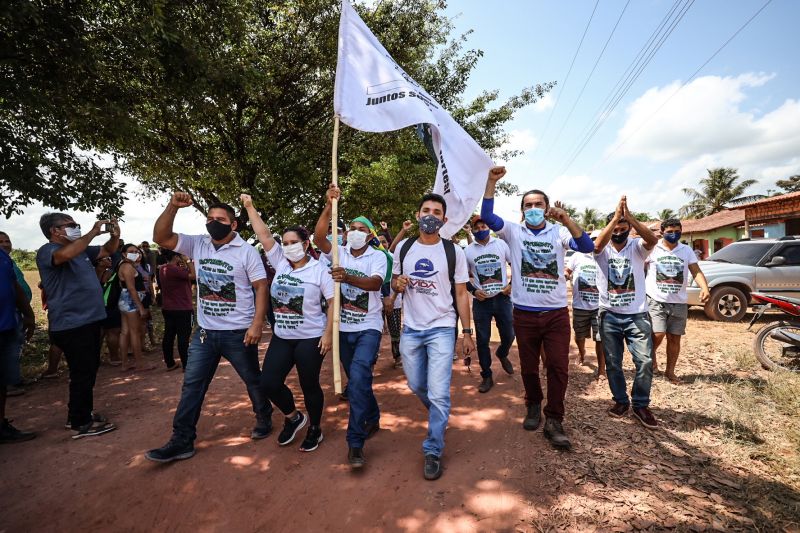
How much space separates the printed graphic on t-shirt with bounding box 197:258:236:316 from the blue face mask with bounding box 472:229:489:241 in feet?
10.4

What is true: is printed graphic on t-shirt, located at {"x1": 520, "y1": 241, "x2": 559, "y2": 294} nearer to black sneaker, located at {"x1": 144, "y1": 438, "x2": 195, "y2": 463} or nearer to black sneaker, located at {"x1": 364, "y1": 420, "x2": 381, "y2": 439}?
black sneaker, located at {"x1": 364, "y1": 420, "x2": 381, "y2": 439}

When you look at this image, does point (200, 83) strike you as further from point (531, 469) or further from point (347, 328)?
point (531, 469)

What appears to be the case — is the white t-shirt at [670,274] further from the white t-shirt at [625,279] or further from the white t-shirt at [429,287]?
the white t-shirt at [429,287]

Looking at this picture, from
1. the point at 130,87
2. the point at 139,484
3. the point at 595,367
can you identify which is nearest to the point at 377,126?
the point at 139,484

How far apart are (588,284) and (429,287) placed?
9.83ft

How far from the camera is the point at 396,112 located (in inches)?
142

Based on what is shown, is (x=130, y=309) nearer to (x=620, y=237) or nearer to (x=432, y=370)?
(x=432, y=370)

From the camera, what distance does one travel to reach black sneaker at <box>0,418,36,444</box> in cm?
420

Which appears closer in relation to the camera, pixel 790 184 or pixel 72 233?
pixel 72 233

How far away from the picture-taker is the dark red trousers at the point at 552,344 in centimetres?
360

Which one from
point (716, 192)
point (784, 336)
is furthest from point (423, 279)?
point (716, 192)

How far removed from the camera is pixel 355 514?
9.48 feet

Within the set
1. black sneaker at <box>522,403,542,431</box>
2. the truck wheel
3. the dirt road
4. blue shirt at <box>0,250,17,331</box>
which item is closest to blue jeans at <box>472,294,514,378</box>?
the dirt road

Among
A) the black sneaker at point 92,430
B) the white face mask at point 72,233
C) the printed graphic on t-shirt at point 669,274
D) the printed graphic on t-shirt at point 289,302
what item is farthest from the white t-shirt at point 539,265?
the black sneaker at point 92,430
